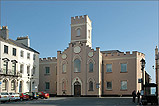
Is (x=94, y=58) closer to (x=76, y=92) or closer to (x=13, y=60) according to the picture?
(x=76, y=92)

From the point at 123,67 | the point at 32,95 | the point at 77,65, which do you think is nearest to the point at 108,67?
the point at 123,67

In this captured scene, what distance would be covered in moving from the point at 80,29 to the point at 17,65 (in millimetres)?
15414

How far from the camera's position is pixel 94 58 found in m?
46.9

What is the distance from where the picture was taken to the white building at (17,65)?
4000 centimetres

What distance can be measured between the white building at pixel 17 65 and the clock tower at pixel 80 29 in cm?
909

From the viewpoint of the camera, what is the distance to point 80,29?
50.8 metres

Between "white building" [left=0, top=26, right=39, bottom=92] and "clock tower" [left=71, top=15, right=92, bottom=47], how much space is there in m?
9.09

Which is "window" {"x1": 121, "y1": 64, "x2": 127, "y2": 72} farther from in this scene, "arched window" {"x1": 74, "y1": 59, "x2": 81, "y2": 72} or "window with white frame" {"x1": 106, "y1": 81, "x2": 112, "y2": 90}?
"arched window" {"x1": 74, "y1": 59, "x2": 81, "y2": 72}

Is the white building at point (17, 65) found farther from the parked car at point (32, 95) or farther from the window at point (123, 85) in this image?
the window at point (123, 85)

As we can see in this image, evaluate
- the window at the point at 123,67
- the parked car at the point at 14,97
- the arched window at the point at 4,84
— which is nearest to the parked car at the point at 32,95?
the parked car at the point at 14,97

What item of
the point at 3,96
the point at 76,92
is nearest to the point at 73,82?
the point at 76,92

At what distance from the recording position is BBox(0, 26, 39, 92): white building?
39997 millimetres

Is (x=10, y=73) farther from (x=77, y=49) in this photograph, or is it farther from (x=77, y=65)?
(x=77, y=49)

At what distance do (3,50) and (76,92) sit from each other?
54.7 ft
